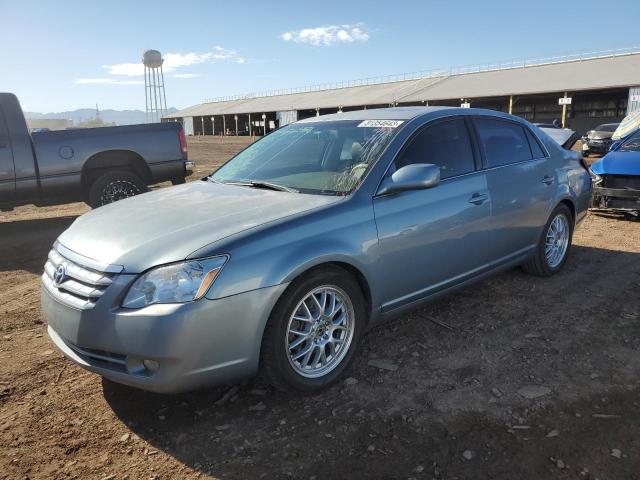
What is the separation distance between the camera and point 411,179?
3361 mm

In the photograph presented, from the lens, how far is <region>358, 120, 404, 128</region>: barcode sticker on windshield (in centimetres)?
384

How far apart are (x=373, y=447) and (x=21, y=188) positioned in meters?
7.05

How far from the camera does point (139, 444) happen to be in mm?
2699

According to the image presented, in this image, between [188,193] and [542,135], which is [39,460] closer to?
[188,193]

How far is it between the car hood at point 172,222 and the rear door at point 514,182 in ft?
5.59

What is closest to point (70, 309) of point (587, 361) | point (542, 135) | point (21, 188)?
point (587, 361)

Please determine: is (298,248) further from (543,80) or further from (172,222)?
(543,80)

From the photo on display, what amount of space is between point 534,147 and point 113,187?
20.4ft

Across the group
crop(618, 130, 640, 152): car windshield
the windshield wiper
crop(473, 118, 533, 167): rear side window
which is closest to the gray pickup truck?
the windshield wiper

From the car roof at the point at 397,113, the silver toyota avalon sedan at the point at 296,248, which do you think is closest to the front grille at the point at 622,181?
the silver toyota avalon sedan at the point at 296,248

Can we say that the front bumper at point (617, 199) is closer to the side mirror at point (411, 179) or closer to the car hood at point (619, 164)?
the car hood at point (619, 164)

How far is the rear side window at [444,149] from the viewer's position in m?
3.77

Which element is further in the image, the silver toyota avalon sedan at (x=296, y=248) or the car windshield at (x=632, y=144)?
the car windshield at (x=632, y=144)

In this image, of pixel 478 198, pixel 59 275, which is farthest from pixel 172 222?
pixel 478 198
